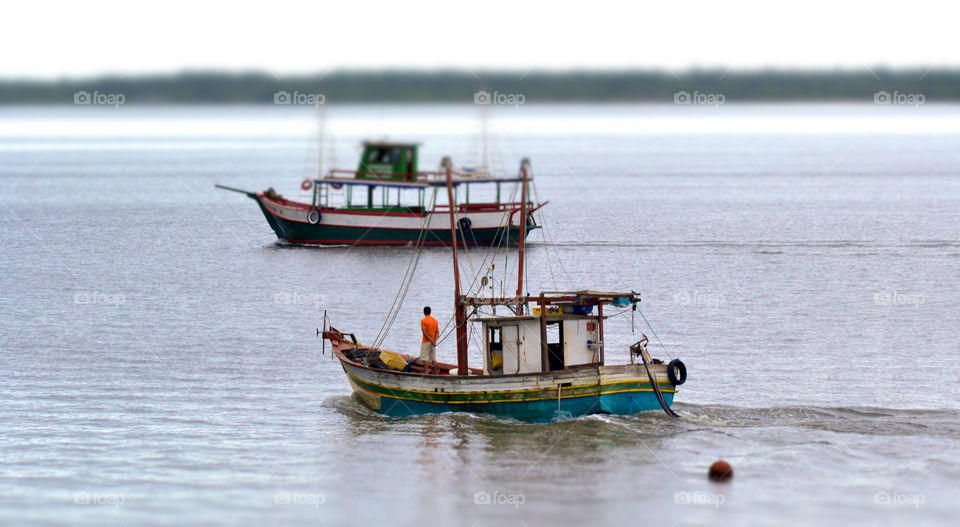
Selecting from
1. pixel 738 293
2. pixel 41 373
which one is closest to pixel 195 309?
pixel 41 373

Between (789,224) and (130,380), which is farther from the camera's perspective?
(789,224)

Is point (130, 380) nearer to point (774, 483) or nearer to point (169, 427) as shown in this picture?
point (169, 427)

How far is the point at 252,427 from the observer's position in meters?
32.7

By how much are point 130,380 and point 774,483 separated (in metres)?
20.3
